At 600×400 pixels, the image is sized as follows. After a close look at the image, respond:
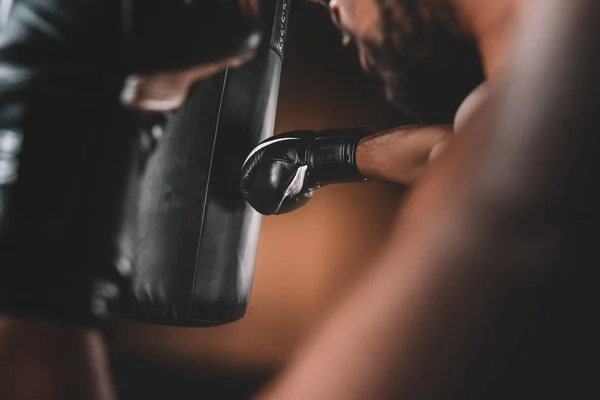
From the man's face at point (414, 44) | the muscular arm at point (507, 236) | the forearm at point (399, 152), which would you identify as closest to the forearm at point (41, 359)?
the muscular arm at point (507, 236)

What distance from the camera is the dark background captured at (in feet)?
6.39

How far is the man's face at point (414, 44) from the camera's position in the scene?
27.9 inches

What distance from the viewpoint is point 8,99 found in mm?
541

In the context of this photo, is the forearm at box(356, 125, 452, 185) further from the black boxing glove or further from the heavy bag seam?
the heavy bag seam

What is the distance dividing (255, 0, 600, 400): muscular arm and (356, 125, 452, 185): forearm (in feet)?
2.58

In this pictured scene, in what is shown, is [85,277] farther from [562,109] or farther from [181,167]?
[181,167]

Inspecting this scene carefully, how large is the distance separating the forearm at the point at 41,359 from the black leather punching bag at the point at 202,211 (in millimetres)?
779

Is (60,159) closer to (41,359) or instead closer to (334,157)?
(41,359)

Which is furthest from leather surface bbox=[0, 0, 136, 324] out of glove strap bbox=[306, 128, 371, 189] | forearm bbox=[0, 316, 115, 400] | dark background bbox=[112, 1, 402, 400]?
dark background bbox=[112, 1, 402, 400]

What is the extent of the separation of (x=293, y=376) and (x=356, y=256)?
158 cm

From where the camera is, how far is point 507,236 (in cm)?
45

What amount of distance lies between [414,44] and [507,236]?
382mm

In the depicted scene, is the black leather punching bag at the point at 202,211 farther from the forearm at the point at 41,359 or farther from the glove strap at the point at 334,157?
the forearm at the point at 41,359

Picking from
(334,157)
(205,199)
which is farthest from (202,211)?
(334,157)
